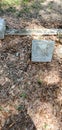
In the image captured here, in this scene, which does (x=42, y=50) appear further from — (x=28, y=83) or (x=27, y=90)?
(x=27, y=90)

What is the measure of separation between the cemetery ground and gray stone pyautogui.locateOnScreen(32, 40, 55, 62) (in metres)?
0.09

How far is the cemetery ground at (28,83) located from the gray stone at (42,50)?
3.4 inches

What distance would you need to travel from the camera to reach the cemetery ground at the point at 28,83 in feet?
9.75

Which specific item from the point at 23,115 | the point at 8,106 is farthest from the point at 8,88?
the point at 23,115

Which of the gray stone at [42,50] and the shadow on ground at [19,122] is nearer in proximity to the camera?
the shadow on ground at [19,122]

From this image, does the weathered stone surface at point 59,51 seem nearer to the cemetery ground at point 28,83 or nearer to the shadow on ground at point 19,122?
the cemetery ground at point 28,83

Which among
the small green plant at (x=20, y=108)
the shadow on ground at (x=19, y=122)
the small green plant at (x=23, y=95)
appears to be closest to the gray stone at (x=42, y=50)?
the small green plant at (x=23, y=95)

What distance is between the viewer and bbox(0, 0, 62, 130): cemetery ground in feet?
9.75

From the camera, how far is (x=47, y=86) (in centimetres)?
334

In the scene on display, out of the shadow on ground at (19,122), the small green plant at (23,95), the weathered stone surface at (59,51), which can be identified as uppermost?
the weathered stone surface at (59,51)

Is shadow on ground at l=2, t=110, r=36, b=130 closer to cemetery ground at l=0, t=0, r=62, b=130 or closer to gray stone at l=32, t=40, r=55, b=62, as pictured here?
cemetery ground at l=0, t=0, r=62, b=130

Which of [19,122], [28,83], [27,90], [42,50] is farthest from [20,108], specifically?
[42,50]

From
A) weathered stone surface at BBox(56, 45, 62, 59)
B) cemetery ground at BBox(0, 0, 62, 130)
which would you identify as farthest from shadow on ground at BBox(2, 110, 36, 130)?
weathered stone surface at BBox(56, 45, 62, 59)

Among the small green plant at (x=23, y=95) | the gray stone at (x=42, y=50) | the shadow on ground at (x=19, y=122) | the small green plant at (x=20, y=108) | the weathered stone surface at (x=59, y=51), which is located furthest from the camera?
the weathered stone surface at (x=59, y=51)
